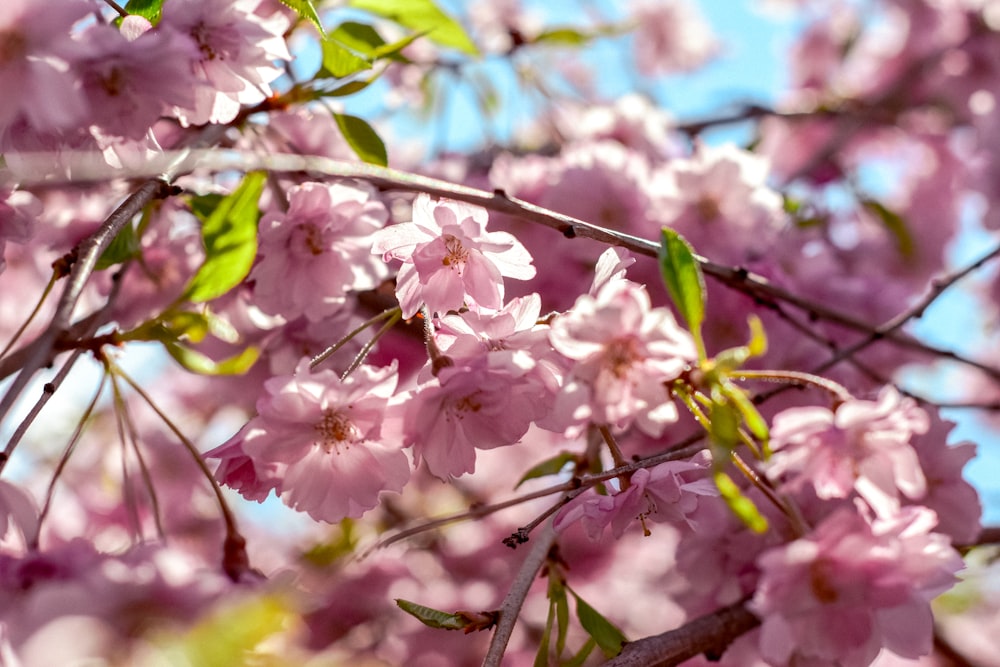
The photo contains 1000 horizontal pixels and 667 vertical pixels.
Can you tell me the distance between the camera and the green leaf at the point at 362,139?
127 centimetres

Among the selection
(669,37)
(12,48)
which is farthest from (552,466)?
(669,37)

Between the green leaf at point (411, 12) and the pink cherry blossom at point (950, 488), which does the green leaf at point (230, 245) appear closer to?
the green leaf at point (411, 12)

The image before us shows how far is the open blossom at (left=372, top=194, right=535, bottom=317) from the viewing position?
999mm

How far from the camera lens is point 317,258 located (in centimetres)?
119

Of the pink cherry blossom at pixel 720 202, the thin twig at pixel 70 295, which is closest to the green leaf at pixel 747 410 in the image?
the thin twig at pixel 70 295

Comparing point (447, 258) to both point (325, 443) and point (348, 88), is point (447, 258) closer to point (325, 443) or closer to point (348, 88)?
point (325, 443)

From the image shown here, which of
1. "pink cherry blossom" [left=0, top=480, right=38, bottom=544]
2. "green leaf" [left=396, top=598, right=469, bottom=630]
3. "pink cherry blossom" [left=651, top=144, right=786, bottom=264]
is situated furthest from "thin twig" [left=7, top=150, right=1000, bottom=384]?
"pink cherry blossom" [left=651, top=144, right=786, bottom=264]

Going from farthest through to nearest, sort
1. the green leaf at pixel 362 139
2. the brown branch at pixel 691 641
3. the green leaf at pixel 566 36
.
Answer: the green leaf at pixel 566 36 → the green leaf at pixel 362 139 → the brown branch at pixel 691 641

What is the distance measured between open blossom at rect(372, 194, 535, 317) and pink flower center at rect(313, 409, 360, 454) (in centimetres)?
15

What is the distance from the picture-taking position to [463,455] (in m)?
0.98

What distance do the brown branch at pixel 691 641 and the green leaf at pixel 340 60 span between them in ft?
2.67

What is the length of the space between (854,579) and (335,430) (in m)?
0.53

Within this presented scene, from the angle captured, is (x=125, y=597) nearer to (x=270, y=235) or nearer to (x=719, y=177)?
(x=270, y=235)

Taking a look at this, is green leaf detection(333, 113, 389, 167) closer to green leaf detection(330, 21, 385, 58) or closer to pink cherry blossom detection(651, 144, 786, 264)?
green leaf detection(330, 21, 385, 58)
